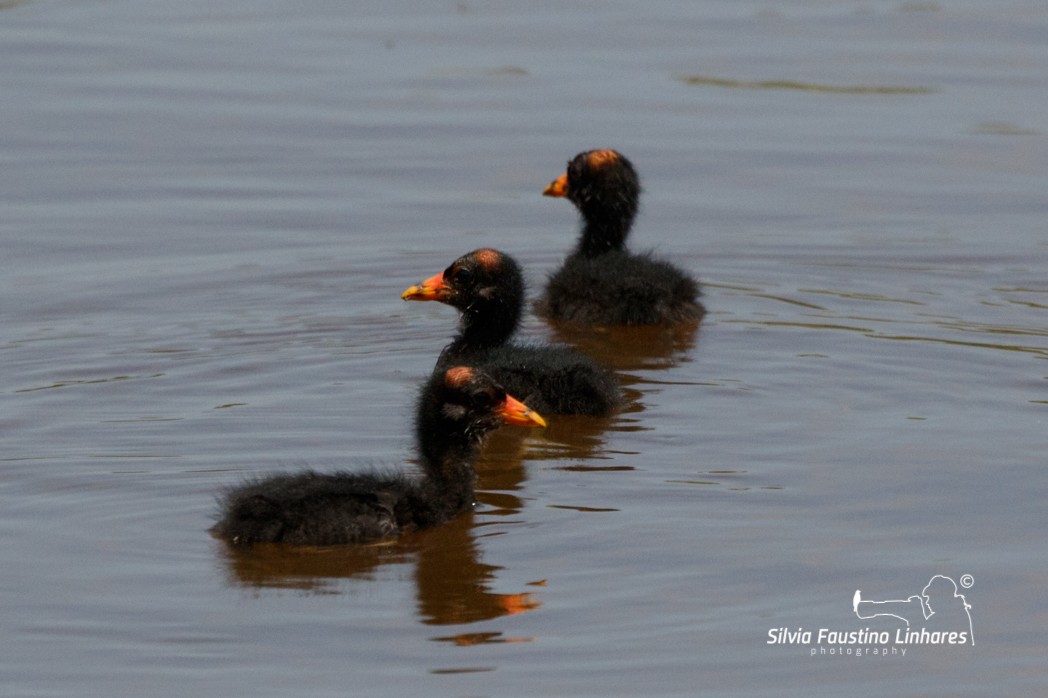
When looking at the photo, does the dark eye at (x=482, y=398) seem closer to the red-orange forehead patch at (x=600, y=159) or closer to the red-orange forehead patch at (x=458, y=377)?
the red-orange forehead patch at (x=458, y=377)

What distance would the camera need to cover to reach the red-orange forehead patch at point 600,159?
15.7 metres

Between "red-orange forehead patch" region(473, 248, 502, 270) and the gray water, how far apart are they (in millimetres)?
950

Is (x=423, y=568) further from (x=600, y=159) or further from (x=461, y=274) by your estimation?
(x=600, y=159)

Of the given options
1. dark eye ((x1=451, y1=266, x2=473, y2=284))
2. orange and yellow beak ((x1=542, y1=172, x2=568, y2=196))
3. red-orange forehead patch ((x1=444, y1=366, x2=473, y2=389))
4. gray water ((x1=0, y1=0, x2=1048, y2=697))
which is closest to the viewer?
gray water ((x1=0, y1=0, x2=1048, y2=697))

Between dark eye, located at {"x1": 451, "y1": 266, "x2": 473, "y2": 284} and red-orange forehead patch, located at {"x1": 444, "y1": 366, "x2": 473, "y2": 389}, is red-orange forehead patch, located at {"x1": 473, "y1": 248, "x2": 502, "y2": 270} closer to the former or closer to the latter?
dark eye, located at {"x1": 451, "y1": 266, "x2": 473, "y2": 284}

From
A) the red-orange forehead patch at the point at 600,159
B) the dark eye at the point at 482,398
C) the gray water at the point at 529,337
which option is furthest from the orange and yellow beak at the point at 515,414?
the red-orange forehead patch at the point at 600,159

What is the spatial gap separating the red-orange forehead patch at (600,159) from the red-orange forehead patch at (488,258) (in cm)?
294

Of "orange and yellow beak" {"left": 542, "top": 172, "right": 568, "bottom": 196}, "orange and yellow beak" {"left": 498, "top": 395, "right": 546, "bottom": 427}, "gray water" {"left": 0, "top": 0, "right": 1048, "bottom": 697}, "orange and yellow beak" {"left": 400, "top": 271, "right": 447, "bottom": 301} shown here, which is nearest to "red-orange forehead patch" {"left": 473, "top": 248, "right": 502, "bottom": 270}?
"orange and yellow beak" {"left": 400, "top": 271, "right": 447, "bottom": 301}

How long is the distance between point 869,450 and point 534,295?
519cm

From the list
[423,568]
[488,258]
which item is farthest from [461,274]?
[423,568]

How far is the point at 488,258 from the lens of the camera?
1295 centimetres

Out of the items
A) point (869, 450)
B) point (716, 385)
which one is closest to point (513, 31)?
point (716, 385)

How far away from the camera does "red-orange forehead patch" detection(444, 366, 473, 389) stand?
10445 mm

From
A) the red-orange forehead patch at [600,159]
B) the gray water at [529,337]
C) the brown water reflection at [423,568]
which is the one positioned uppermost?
the red-orange forehead patch at [600,159]
